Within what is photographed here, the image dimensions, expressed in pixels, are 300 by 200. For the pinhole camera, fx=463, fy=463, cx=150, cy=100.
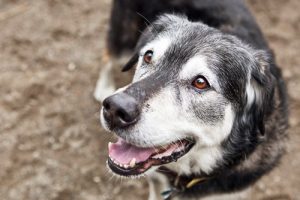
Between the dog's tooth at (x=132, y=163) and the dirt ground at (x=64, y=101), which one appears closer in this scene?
the dog's tooth at (x=132, y=163)

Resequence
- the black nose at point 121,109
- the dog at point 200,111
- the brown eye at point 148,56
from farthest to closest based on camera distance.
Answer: the brown eye at point 148,56, the dog at point 200,111, the black nose at point 121,109

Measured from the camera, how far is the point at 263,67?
9.16ft

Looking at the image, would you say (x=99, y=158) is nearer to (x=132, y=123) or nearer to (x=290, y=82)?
(x=132, y=123)

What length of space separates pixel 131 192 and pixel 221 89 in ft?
5.03

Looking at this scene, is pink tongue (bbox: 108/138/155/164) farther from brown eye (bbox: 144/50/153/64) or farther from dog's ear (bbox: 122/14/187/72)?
dog's ear (bbox: 122/14/187/72)

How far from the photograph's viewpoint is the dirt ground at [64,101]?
379 cm

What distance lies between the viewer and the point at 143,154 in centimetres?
263

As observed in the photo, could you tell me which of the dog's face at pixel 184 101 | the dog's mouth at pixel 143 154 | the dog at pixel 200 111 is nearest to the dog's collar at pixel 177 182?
the dog at pixel 200 111

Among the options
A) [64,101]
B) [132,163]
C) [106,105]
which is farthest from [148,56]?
[64,101]

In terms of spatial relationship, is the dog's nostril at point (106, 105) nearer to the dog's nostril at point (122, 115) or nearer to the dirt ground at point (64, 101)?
the dog's nostril at point (122, 115)

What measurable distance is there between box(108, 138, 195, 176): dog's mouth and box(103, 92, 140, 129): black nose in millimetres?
248

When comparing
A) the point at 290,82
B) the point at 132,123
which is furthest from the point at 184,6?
the point at 290,82

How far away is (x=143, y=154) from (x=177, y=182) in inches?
22.5

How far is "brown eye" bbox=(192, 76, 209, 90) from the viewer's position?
8.40 feet
